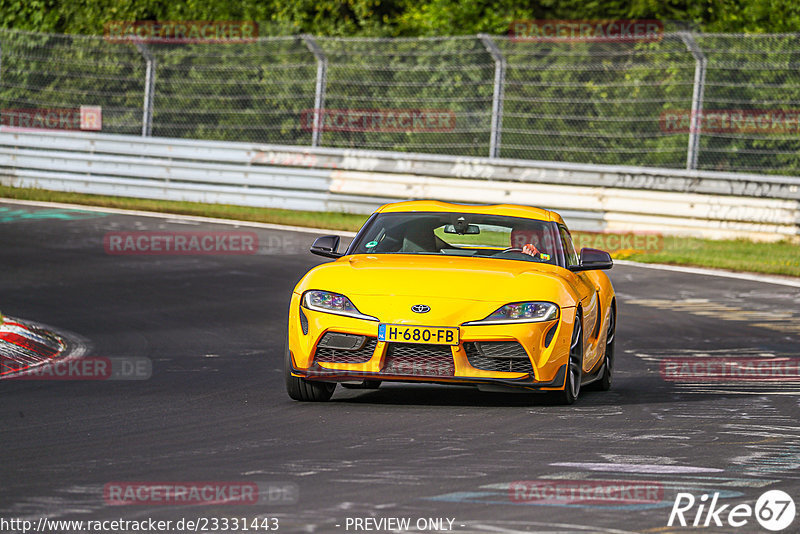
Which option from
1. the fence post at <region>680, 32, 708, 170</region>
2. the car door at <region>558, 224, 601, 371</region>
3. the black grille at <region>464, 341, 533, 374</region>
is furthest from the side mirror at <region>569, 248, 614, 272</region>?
the fence post at <region>680, 32, 708, 170</region>

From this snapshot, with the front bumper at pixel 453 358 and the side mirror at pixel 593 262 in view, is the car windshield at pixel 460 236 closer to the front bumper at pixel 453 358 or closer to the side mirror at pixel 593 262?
the side mirror at pixel 593 262

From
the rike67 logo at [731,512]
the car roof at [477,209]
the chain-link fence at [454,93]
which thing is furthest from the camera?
the chain-link fence at [454,93]

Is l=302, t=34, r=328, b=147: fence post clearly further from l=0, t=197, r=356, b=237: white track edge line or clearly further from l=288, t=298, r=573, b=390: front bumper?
l=288, t=298, r=573, b=390: front bumper

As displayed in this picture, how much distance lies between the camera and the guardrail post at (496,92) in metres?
21.7

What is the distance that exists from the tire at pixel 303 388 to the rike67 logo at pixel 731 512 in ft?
10.5

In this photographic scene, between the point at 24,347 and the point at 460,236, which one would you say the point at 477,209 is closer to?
the point at 460,236

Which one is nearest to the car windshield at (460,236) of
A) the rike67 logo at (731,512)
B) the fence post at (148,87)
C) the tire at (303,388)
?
the tire at (303,388)

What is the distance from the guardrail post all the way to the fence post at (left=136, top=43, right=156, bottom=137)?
20.9ft

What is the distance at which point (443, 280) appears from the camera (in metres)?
8.34

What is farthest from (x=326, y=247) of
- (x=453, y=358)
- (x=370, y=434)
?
(x=370, y=434)

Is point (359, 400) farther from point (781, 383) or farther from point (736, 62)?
point (736, 62)

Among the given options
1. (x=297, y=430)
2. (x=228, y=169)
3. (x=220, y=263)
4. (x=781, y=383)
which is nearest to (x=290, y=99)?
(x=228, y=169)

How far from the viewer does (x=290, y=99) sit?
952 inches

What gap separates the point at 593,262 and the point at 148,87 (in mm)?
16730
